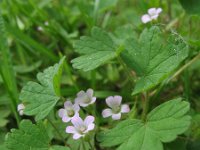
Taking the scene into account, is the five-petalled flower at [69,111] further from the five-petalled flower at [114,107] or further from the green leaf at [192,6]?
the green leaf at [192,6]

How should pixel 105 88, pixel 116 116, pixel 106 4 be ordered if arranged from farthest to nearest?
pixel 106 4 < pixel 105 88 < pixel 116 116

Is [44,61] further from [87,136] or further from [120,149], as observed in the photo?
[120,149]

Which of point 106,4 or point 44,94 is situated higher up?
point 106,4

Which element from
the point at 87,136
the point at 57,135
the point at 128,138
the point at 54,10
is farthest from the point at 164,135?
the point at 54,10

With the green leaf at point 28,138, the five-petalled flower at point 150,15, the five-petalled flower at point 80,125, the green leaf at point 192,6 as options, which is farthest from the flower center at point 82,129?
the green leaf at point 192,6

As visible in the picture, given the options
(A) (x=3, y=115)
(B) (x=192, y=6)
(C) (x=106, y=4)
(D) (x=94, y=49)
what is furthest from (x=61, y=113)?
(C) (x=106, y=4)

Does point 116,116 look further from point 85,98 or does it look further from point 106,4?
point 106,4
